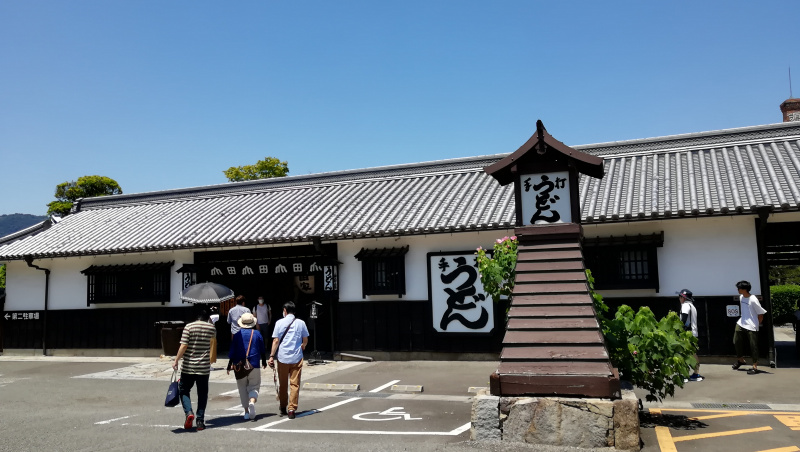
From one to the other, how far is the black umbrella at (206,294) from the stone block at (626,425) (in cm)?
1024

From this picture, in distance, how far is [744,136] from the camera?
15.6 metres

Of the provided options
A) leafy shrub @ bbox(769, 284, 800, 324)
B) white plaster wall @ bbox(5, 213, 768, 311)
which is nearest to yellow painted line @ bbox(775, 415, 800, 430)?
white plaster wall @ bbox(5, 213, 768, 311)

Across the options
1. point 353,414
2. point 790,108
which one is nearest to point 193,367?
point 353,414

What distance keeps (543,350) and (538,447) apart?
120 cm

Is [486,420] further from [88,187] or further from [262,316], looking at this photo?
[88,187]

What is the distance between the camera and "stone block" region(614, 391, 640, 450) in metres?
6.56

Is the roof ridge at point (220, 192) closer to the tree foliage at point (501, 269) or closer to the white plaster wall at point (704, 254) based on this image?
the white plaster wall at point (704, 254)

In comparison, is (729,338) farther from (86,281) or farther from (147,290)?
(86,281)

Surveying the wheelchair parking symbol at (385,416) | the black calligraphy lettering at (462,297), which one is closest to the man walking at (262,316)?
the black calligraphy lettering at (462,297)

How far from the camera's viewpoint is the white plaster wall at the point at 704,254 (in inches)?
493

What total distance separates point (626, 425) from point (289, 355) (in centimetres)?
480

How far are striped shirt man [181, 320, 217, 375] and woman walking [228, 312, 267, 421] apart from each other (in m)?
0.46

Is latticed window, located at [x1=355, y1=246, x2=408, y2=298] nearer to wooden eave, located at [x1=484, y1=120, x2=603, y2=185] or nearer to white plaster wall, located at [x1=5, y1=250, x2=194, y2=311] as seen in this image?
white plaster wall, located at [x1=5, y1=250, x2=194, y2=311]

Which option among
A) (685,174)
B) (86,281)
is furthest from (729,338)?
(86,281)
